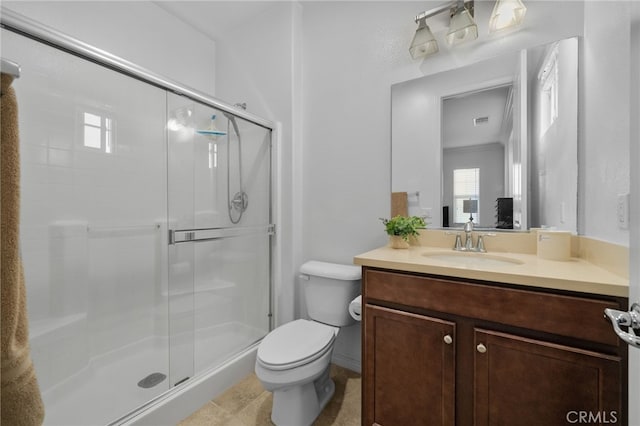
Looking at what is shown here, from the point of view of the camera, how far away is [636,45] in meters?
0.54

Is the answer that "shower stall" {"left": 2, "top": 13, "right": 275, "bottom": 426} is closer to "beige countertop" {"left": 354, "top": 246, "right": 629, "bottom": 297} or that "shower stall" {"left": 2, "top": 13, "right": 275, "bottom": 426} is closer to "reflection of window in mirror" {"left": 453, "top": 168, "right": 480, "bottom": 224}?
"beige countertop" {"left": 354, "top": 246, "right": 629, "bottom": 297}

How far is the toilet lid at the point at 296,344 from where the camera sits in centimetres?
131

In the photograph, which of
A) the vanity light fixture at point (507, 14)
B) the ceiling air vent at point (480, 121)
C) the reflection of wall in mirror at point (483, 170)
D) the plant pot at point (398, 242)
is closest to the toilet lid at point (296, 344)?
the plant pot at point (398, 242)

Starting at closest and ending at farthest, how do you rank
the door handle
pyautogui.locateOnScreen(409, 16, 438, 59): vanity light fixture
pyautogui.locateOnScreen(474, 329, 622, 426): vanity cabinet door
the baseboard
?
the door handle
pyautogui.locateOnScreen(474, 329, 622, 426): vanity cabinet door
pyautogui.locateOnScreen(409, 16, 438, 59): vanity light fixture
the baseboard

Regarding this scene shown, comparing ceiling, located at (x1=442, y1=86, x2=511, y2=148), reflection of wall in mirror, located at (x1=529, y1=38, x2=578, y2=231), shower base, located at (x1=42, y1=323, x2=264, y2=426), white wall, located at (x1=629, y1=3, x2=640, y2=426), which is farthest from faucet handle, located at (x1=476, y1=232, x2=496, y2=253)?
shower base, located at (x1=42, y1=323, x2=264, y2=426)

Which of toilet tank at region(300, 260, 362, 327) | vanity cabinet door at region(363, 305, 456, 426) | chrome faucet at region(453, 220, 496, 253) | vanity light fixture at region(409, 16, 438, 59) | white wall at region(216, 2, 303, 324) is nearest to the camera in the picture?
vanity cabinet door at region(363, 305, 456, 426)

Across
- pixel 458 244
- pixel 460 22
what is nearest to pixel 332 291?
pixel 458 244

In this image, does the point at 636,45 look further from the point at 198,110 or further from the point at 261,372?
the point at 198,110

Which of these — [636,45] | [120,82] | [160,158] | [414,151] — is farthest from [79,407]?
[636,45]

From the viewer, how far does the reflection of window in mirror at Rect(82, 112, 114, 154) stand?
5.06ft

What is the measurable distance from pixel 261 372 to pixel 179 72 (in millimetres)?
2206

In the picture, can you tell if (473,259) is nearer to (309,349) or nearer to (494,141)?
(494,141)

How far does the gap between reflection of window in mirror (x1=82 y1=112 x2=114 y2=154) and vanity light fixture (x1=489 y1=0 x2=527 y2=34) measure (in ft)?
7.05

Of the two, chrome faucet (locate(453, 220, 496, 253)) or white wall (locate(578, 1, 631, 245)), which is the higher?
white wall (locate(578, 1, 631, 245))
